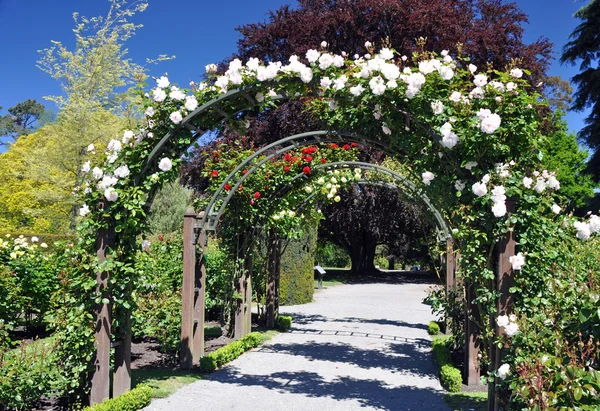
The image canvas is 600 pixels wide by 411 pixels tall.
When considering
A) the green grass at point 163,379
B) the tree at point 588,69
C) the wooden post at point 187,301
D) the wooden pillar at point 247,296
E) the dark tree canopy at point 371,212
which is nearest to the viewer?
the green grass at point 163,379

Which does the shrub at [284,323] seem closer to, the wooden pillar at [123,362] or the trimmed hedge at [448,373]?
the trimmed hedge at [448,373]

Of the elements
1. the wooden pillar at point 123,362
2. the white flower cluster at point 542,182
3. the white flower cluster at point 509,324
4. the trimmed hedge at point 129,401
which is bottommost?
the trimmed hedge at point 129,401

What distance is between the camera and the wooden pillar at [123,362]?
4.90 m

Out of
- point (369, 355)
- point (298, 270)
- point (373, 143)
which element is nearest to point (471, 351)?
point (369, 355)

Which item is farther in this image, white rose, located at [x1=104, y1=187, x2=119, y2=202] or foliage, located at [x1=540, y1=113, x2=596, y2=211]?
foliage, located at [x1=540, y1=113, x2=596, y2=211]

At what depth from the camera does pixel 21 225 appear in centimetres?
2519

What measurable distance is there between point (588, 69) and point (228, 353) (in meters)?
15.2

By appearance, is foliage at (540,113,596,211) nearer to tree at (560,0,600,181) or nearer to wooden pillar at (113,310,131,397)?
tree at (560,0,600,181)

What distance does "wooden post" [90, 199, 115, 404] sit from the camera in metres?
4.63

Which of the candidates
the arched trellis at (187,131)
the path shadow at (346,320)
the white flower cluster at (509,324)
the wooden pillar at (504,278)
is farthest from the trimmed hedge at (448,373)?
the path shadow at (346,320)

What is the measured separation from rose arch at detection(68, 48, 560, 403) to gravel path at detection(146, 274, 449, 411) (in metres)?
0.98

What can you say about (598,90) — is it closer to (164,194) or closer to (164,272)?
(164,272)

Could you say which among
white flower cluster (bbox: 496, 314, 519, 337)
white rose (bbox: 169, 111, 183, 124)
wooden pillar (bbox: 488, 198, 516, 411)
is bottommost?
white flower cluster (bbox: 496, 314, 519, 337)

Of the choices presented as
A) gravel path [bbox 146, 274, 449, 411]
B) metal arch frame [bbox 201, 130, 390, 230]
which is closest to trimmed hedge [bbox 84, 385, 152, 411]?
gravel path [bbox 146, 274, 449, 411]
